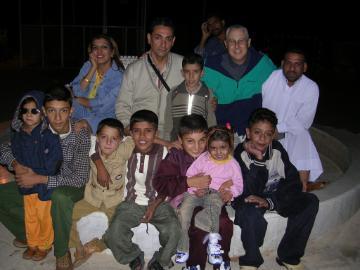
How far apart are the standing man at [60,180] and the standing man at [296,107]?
2130 mm

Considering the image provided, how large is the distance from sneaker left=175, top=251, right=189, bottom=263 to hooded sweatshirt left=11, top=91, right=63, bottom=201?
1.21 m

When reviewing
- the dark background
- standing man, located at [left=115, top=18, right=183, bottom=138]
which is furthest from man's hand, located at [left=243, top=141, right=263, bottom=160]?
the dark background

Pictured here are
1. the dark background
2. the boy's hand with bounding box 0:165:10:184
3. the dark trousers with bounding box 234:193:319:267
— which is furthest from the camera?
the dark background

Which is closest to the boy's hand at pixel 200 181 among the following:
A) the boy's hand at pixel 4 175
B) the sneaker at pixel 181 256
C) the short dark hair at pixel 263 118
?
the sneaker at pixel 181 256

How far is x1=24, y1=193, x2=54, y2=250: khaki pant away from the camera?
147 inches

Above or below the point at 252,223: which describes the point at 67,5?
above

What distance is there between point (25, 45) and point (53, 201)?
1338 cm

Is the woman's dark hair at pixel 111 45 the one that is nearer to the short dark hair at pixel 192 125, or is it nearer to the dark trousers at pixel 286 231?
the short dark hair at pixel 192 125

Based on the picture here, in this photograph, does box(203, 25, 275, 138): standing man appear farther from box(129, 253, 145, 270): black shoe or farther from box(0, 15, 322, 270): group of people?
box(129, 253, 145, 270): black shoe

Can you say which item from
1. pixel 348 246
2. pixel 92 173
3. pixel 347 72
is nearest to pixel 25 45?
pixel 347 72

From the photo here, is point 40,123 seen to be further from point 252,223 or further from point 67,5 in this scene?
point 67,5

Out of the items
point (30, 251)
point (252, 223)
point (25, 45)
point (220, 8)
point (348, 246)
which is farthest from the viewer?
point (220, 8)

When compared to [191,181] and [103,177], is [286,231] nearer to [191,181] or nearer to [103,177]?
[191,181]

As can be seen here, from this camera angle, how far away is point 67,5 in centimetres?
1950
